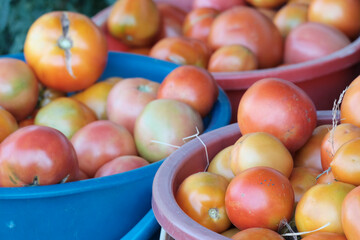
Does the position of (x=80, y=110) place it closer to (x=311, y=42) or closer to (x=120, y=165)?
(x=120, y=165)

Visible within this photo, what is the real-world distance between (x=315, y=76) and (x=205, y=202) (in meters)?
0.77

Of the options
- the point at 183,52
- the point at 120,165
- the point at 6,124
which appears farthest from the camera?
the point at 183,52

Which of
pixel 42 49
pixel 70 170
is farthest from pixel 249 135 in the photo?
pixel 42 49

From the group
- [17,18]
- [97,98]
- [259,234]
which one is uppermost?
[259,234]

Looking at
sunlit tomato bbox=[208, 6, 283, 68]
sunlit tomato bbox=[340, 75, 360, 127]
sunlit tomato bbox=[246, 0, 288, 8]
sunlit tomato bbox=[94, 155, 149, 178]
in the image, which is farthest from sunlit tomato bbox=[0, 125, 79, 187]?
sunlit tomato bbox=[246, 0, 288, 8]

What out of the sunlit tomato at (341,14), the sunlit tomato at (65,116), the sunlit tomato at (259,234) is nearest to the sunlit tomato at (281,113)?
the sunlit tomato at (259,234)

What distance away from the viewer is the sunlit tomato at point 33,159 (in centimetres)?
101

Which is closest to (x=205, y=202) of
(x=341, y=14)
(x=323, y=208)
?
(x=323, y=208)

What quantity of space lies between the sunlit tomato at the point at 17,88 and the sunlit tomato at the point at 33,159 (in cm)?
40

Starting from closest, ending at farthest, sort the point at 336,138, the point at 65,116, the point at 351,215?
the point at 351,215
the point at 336,138
the point at 65,116

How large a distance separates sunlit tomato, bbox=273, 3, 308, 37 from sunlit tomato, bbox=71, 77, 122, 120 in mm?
728

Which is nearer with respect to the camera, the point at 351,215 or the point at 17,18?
the point at 351,215

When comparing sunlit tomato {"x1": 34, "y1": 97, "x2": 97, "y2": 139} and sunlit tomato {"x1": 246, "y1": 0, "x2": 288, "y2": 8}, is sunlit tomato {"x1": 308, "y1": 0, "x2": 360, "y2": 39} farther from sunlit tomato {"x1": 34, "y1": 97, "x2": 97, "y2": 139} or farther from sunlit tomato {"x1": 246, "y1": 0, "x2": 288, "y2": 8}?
sunlit tomato {"x1": 34, "y1": 97, "x2": 97, "y2": 139}

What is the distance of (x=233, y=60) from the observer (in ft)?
5.34
